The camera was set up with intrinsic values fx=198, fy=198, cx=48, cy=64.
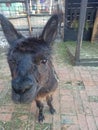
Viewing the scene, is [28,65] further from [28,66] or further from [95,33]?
[95,33]

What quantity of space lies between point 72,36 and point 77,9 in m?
0.93

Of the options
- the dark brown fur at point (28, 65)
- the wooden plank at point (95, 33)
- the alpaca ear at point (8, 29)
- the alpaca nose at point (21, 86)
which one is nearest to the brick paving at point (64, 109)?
the dark brown fur at point (28, 65)

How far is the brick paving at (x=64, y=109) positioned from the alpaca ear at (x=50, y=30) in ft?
4.86

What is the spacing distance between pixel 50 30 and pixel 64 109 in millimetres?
1630

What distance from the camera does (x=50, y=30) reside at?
2.84 metres

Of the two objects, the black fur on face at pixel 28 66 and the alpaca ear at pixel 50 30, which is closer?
the black fur on face at pixel 28 66

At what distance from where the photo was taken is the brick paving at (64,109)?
3.38 meters

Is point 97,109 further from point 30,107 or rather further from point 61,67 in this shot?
point 61,67

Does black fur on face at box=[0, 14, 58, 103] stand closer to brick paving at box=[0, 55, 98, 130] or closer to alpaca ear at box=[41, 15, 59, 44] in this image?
alpaca ear at box=[41, 15, 59, 44]

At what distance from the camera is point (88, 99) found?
158 inches

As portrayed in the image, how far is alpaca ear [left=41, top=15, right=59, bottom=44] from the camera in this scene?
280 centimetres

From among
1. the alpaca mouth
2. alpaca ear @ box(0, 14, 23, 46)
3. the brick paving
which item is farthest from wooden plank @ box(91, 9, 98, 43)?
the alpaca mouth

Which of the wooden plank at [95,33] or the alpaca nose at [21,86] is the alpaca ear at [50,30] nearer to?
the alpaca nose at [21,86]

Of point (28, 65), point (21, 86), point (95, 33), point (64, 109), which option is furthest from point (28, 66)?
point (95, 33)
